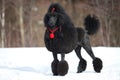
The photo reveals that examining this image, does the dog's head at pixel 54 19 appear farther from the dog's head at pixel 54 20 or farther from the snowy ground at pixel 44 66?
the snowy ground at pixel 44 66

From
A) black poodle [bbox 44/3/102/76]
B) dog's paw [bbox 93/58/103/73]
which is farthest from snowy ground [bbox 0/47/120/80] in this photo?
black poodle [bbox 44/3/102/76]

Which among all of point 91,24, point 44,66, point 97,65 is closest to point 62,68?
point 97,65

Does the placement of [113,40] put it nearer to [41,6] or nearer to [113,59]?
[41,6]

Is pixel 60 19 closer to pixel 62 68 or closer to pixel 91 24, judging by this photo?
pixel 62 68

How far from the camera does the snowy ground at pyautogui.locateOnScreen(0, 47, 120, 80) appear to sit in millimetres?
7406

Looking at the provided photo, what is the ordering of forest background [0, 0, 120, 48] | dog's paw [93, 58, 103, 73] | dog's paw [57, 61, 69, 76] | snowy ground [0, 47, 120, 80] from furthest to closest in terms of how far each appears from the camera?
forest background [0, 0, 120, 48]
dog's paw [93, 58, 103, 73]
dog's paw [57, 61, 69, 76]
snowy ground [0, 47, 120, 80]

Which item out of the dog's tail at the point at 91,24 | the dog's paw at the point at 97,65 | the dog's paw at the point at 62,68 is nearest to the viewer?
the dog's paw at the point at 62,68

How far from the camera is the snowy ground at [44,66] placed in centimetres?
741

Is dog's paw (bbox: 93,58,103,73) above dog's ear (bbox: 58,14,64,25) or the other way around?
the other way around

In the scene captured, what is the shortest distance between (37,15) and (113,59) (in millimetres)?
11743

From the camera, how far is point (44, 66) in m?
10.0

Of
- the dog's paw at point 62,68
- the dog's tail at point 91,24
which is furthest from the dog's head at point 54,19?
the dog's tail at point 91,24

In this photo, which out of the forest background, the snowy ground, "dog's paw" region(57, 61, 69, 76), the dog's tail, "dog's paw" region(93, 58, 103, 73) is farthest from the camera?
the forest background

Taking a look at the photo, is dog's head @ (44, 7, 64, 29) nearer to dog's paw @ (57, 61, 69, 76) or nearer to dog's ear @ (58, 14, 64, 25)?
dog's ear @ (58, 14, 64, 25)
